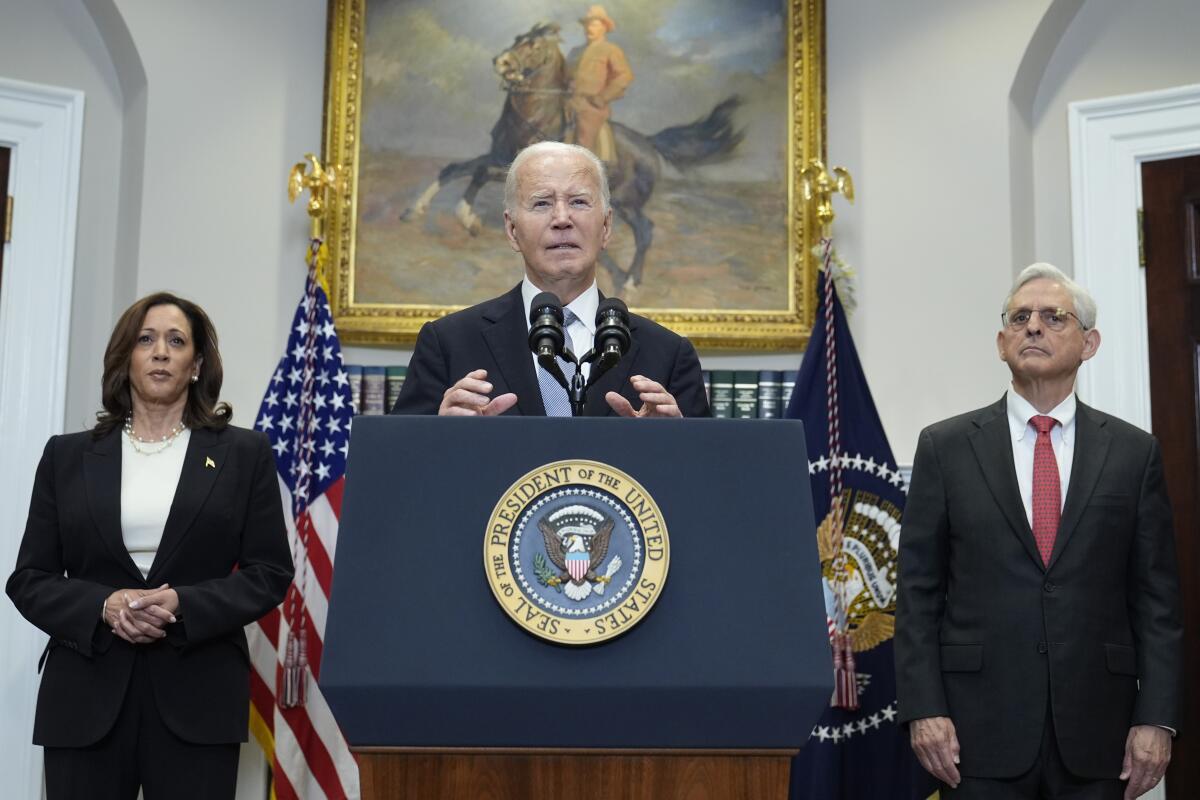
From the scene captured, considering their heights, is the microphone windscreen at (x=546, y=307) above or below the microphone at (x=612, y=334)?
above

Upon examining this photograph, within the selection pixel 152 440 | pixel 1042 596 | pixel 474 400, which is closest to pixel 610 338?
pixel 474 400

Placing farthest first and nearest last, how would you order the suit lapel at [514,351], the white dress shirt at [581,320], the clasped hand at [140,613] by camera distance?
the clasped hand at [140,613]
the white dress shirt at [581,320]
the suit lapel at [514,351]

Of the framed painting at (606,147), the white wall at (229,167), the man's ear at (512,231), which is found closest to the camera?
the man's ear at (512,231)

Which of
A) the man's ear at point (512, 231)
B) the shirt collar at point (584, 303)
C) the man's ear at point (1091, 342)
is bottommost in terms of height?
the shirt collar at point (584, 303)

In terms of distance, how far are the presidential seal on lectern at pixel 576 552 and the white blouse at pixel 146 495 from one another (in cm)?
196

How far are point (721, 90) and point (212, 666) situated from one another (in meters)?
3.06

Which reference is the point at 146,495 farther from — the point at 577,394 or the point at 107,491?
the point at 577,394

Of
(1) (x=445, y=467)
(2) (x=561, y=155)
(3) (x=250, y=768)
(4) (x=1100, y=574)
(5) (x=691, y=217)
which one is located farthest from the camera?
(5) (x=691, y=217)

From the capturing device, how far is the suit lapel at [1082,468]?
3227mm

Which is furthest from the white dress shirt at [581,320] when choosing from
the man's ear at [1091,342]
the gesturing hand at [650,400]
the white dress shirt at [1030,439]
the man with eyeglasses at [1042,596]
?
the man's ear at [1091,342]

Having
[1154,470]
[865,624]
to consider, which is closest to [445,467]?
[1154,470]

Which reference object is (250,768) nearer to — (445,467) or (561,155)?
(561,155)

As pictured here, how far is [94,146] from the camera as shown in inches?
195

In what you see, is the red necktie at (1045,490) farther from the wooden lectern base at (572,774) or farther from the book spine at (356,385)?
the book spine at (356,385)
